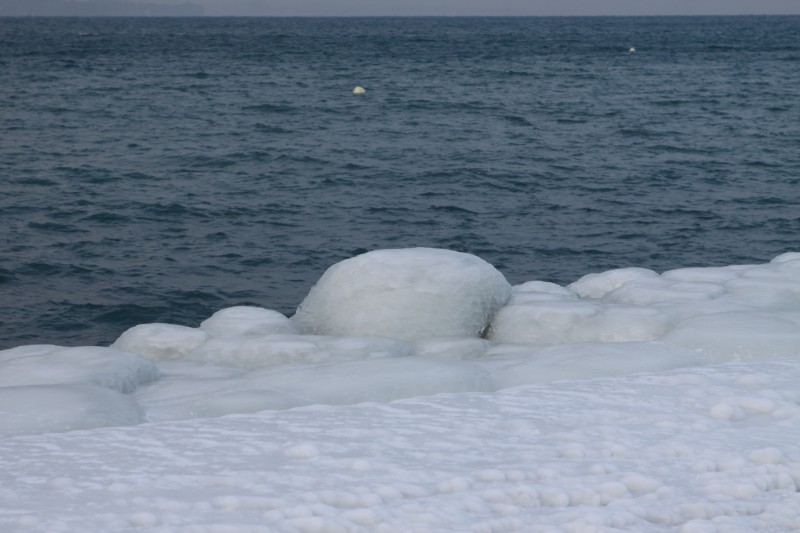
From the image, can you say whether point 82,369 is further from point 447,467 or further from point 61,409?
point 447,467

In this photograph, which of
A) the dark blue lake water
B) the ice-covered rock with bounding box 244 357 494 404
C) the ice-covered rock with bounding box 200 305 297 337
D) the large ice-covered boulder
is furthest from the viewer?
the dark blue lake water

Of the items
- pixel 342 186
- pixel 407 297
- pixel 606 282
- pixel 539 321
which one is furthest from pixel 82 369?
pixel 342 186

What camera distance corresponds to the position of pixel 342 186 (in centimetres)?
2034

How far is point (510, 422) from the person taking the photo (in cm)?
466

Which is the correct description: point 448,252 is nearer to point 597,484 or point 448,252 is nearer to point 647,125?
point 597,484

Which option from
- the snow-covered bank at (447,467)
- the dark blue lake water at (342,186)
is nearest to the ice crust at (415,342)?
the snow-covered bank at (447,467)

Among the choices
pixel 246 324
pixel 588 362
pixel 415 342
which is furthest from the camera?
pixel 246 324

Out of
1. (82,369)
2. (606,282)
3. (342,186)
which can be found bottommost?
(342,186)

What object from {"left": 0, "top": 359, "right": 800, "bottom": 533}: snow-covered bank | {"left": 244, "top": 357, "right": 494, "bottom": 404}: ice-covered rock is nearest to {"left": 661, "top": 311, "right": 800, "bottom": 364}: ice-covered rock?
{"left": 0, "top": 359, "right": 800, "bottom": 533}: snow-covered bank

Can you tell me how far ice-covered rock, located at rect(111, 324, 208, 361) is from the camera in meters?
7.04

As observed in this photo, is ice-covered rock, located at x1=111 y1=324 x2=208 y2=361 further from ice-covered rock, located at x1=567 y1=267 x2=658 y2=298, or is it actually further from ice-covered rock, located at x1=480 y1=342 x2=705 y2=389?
ice-covered rock, located at x1=567 y1=267 x2=658 y2=298

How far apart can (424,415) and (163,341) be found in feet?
9.61

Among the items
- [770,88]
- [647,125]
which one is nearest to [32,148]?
[647,125]

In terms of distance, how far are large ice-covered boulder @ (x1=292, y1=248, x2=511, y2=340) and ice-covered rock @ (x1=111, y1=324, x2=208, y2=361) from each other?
2.83ft
